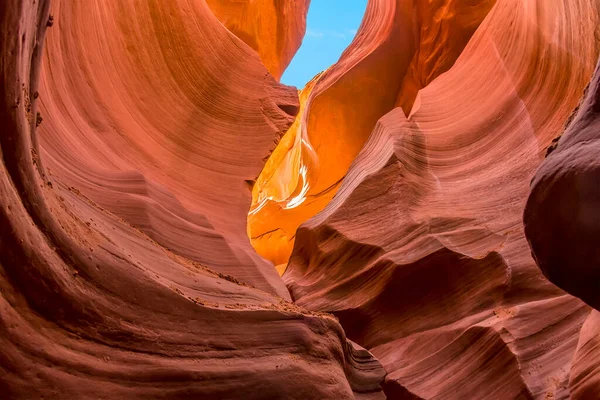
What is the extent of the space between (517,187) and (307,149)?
3960 mm

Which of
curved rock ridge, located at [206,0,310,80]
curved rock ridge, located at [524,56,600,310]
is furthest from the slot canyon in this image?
curved rock ridge, located at [206,0,310,80]

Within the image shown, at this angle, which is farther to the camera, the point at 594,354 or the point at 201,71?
the point at 201,71

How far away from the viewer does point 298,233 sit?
5367mm

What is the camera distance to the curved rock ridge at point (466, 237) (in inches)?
147

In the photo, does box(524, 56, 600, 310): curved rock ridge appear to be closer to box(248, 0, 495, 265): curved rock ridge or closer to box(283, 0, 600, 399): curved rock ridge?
box(283, 0, 600, 399): curved rock ridge

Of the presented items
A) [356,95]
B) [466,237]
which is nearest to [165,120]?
[466,237]

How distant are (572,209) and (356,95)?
20.0 ft

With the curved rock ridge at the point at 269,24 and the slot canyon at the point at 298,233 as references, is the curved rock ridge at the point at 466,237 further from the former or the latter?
the curved rock ridge at the point at 269,24

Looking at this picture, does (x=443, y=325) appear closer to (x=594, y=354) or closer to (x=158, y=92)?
(x=594, y=354)

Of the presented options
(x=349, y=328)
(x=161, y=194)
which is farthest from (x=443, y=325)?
(x=161, y=194)

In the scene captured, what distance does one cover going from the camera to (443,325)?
4.23 meters

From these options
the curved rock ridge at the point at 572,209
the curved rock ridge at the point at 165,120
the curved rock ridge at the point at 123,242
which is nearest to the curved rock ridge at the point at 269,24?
the curved rock ridge at the point at 165,120

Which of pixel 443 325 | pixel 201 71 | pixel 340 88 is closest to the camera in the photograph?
pixel 443 325

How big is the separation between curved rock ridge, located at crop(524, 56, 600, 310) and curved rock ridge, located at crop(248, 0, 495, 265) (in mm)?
5338
